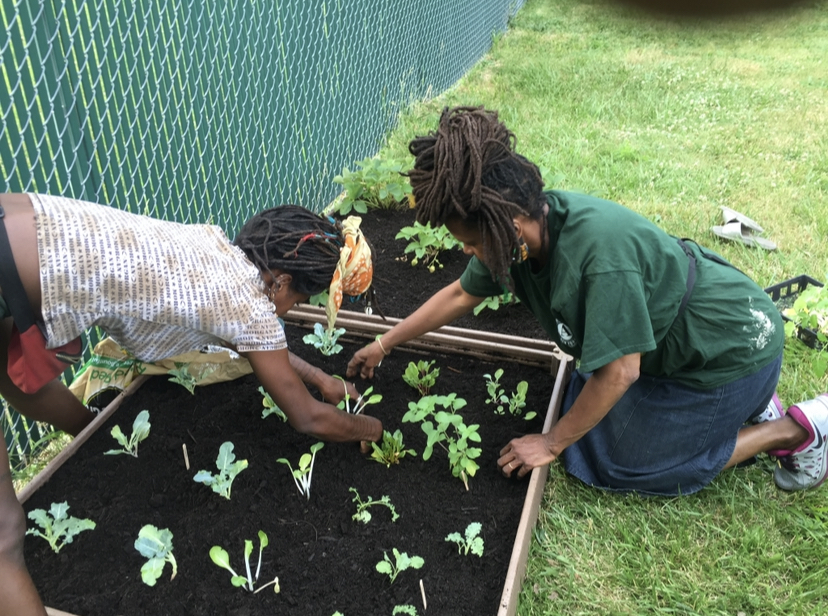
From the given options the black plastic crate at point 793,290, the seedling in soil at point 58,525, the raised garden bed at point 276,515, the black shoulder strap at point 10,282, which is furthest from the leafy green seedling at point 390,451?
the black plastic crate at point 793,290

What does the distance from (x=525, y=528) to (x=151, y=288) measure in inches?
49.6

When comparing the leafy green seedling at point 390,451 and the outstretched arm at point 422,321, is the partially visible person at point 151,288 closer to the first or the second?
the leafy green seedling at point 390,451

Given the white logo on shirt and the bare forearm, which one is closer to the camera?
the white logo on shirt

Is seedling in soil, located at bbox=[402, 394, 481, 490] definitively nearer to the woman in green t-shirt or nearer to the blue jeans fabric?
the woman in green t-shirt

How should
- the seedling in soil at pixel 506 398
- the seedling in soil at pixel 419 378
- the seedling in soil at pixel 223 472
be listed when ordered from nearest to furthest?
the seedling in soil at pixel 223 472 < the seedling in soil at pixel 506 398 < the seedling in soil at pixel 419 378

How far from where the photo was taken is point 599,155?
5.34m

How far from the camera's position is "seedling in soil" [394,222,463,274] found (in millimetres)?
3623

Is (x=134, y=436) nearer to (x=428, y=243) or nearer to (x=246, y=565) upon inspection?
(x=246, y=565)

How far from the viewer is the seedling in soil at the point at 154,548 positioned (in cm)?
179

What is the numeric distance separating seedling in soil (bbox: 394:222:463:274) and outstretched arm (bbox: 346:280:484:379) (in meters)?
1.05

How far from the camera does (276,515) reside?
2.13 meters

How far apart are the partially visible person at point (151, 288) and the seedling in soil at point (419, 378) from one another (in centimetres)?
34

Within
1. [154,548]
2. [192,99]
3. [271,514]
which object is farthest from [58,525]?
[192,99]

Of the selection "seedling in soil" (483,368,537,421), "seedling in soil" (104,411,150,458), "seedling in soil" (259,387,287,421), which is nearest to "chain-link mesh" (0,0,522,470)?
"seedling in soil" (104,411,150,458)
